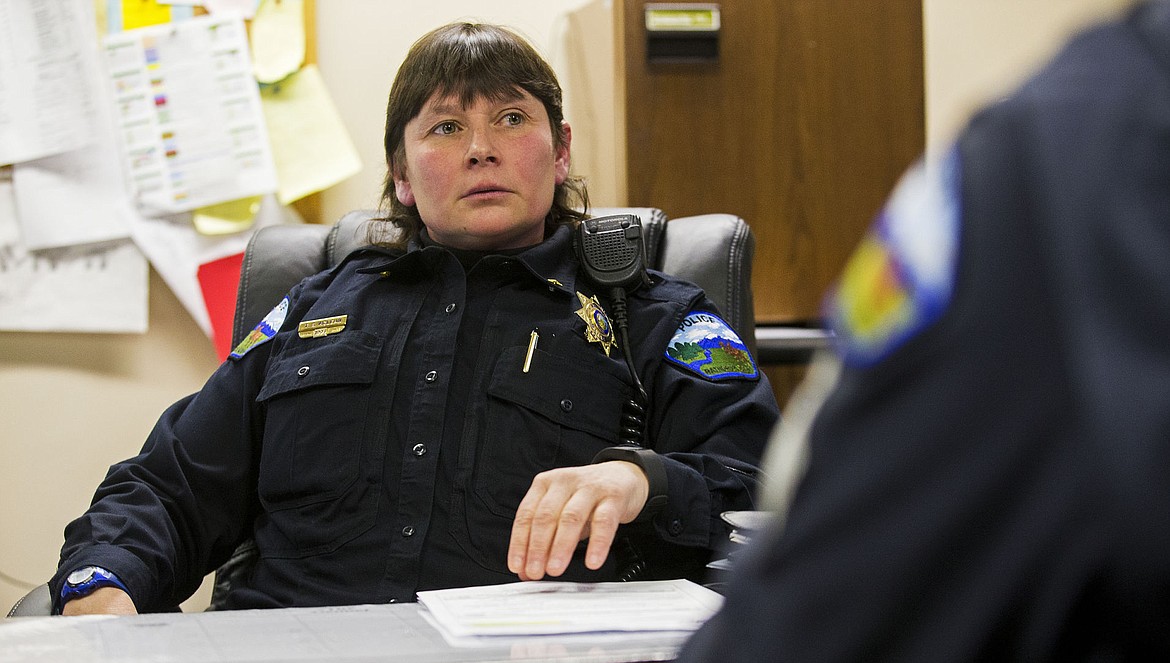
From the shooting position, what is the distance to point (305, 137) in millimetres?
2084

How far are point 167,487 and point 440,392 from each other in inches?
13.9

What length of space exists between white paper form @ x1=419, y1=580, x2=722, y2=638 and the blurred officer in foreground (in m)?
0.39

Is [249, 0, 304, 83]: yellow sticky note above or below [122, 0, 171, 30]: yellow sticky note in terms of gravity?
below

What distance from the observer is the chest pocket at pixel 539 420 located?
1.26 m

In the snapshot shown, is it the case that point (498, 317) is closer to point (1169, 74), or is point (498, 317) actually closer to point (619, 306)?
point (619, 306)

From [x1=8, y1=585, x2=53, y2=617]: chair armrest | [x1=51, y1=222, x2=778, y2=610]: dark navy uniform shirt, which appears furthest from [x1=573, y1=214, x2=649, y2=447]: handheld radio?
[x1=8, y1=585, x2=53, y2=617]: chair armrest

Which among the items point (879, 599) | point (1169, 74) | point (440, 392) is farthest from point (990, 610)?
point (440, 392)

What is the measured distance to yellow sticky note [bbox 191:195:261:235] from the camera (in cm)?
205

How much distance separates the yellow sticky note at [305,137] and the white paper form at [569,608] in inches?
52.3

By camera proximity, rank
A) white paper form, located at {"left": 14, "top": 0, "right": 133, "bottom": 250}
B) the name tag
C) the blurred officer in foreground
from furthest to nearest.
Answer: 1. white paper form, located at {"left": 14, "top": 0, "right": 133, "bottom": 250}
2. the name tag
3. the blurred officer in foreground

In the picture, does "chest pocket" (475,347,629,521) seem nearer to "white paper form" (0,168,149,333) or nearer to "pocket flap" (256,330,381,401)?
"pocket flap" (256,330,381,401)

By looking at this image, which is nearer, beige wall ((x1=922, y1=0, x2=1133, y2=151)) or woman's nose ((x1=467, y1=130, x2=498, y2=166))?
woman's nose ((x1=467, y1=130, x2=498, y2=166))

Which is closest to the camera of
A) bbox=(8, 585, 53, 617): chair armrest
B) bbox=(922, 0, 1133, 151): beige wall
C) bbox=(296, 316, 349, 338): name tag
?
bbox=(8, 585, 53, 617): chair armrest

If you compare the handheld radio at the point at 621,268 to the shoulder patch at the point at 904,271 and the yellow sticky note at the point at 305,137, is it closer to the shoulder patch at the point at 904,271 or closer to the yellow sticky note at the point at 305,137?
the yellow sticky note at the point at 305,137
